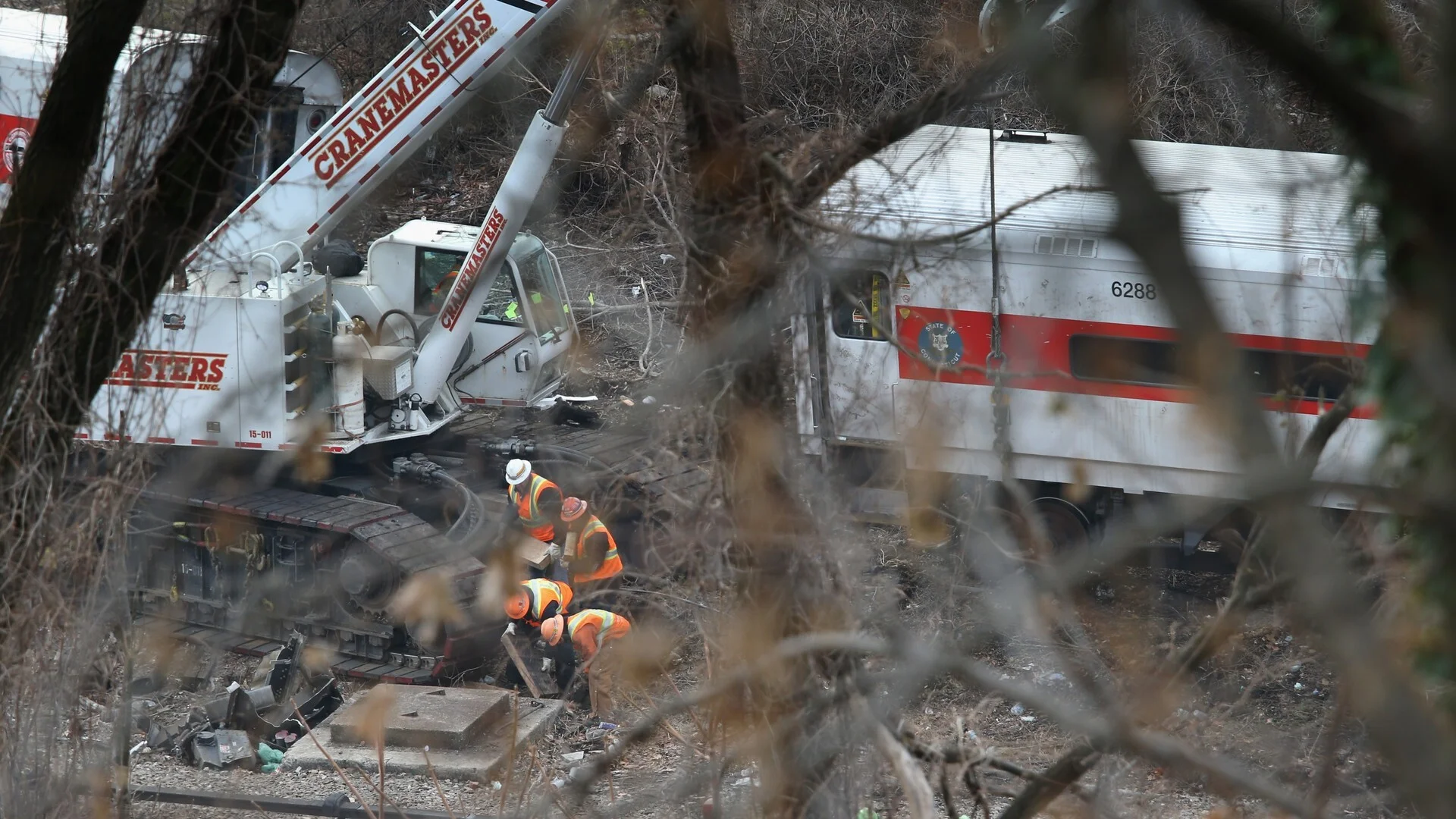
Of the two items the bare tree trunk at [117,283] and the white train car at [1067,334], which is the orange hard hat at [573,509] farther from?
the bare tree trunk at [117,283]

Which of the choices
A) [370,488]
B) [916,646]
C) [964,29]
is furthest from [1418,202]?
[370,488]

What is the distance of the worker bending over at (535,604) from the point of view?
8648 millimetres

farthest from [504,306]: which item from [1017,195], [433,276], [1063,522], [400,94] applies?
[1063,522]

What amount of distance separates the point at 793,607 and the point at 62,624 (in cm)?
293

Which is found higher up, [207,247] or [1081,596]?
[207,247]

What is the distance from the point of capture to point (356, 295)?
34.3ft

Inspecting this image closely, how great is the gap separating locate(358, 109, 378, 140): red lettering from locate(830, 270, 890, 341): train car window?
148 inches

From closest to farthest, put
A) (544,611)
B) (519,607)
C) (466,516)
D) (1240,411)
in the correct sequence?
(1240,411) → (519,607) → (544,611) → (466,516)

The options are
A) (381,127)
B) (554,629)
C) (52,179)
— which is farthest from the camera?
(381,127)

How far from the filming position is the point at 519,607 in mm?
8648

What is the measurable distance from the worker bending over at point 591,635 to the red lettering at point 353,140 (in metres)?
3.90

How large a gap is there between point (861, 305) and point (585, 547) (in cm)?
507

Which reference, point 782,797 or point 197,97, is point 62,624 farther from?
point 782,797

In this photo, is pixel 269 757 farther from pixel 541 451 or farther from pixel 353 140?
pixel 353 140
